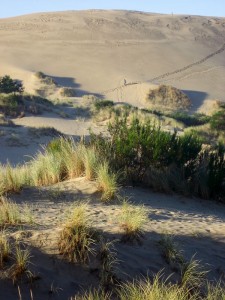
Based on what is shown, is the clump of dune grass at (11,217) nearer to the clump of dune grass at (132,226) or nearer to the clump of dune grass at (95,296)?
the clump of dune grass at (132,226)

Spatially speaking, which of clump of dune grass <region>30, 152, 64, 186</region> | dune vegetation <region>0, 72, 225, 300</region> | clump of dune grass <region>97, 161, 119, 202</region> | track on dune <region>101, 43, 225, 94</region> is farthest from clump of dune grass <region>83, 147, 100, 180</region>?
track on dune <region>101, 43, 225, 94</region>

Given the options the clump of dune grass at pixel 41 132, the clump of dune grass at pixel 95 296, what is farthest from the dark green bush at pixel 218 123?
the clump of dune grass at pixel 95 296

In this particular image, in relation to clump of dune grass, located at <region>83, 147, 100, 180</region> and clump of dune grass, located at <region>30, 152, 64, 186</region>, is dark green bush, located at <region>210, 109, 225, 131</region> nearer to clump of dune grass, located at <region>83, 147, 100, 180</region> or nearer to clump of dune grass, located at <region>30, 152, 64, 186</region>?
clump of dune grass, located at <region>30, 152, 64, 186</region>

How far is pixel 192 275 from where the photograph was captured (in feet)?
17.9

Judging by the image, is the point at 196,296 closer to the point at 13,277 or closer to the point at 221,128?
the point at 13,277

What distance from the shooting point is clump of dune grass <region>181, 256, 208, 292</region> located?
5.24 metres

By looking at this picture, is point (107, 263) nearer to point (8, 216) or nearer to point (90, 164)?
point (8, 216)

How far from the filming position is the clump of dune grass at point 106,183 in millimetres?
8180

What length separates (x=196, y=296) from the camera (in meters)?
5.07

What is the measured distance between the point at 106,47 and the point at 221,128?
4227 cm

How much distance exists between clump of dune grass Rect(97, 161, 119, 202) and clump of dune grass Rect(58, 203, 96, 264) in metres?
2.48

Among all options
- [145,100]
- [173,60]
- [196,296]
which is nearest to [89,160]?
[196,296]

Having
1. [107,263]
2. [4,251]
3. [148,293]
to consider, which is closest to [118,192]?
[107,263]

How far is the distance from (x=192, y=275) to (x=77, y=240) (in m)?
1.35
